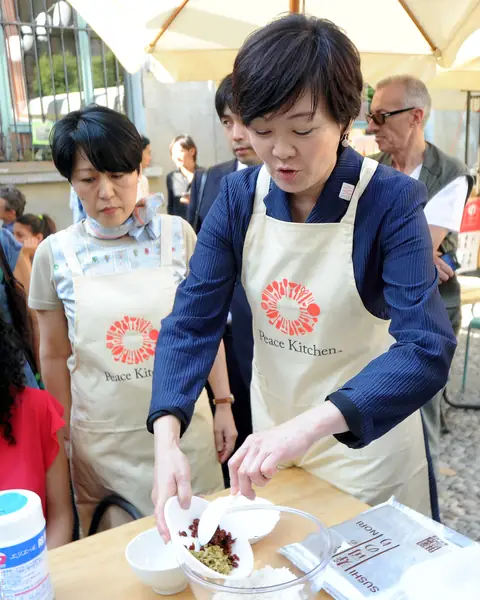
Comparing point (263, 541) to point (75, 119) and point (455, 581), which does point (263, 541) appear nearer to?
point (455, 581)

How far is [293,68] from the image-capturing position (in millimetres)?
903

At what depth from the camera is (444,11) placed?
2.38 metres

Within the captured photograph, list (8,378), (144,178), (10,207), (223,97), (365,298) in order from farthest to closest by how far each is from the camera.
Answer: (144,178) < (10,207) < (223,97) < (8,378) < (365,298)

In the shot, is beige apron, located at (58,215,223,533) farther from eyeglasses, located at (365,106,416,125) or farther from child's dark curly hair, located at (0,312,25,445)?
eyeglasses, located at (365,106,416,125)

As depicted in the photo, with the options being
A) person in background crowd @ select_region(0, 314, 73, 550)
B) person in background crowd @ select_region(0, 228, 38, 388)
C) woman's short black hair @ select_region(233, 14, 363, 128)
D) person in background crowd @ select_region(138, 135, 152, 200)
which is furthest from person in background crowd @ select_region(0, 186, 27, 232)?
woman's short black hair @ select_region(233, 14, 363, 128)

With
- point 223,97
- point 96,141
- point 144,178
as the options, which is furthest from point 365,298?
point 144,178

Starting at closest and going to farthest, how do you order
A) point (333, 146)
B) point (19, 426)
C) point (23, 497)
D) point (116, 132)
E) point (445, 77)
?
point (23, 497)
point (333, 146)
point (19, 426)
point (116, 132)
point (445, 77)

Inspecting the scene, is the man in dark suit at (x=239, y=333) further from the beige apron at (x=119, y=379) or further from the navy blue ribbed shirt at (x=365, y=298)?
the navy blue ribbed shirt at (x=365, y=298)

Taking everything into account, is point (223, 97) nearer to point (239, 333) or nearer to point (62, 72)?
point (239, 333)

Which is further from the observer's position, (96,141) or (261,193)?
(96,141)

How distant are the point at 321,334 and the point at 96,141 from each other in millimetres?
793

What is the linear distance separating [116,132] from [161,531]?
1.03 m

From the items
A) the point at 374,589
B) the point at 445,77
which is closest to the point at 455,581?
the point at 374,589

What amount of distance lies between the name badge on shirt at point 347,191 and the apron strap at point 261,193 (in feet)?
0.55
